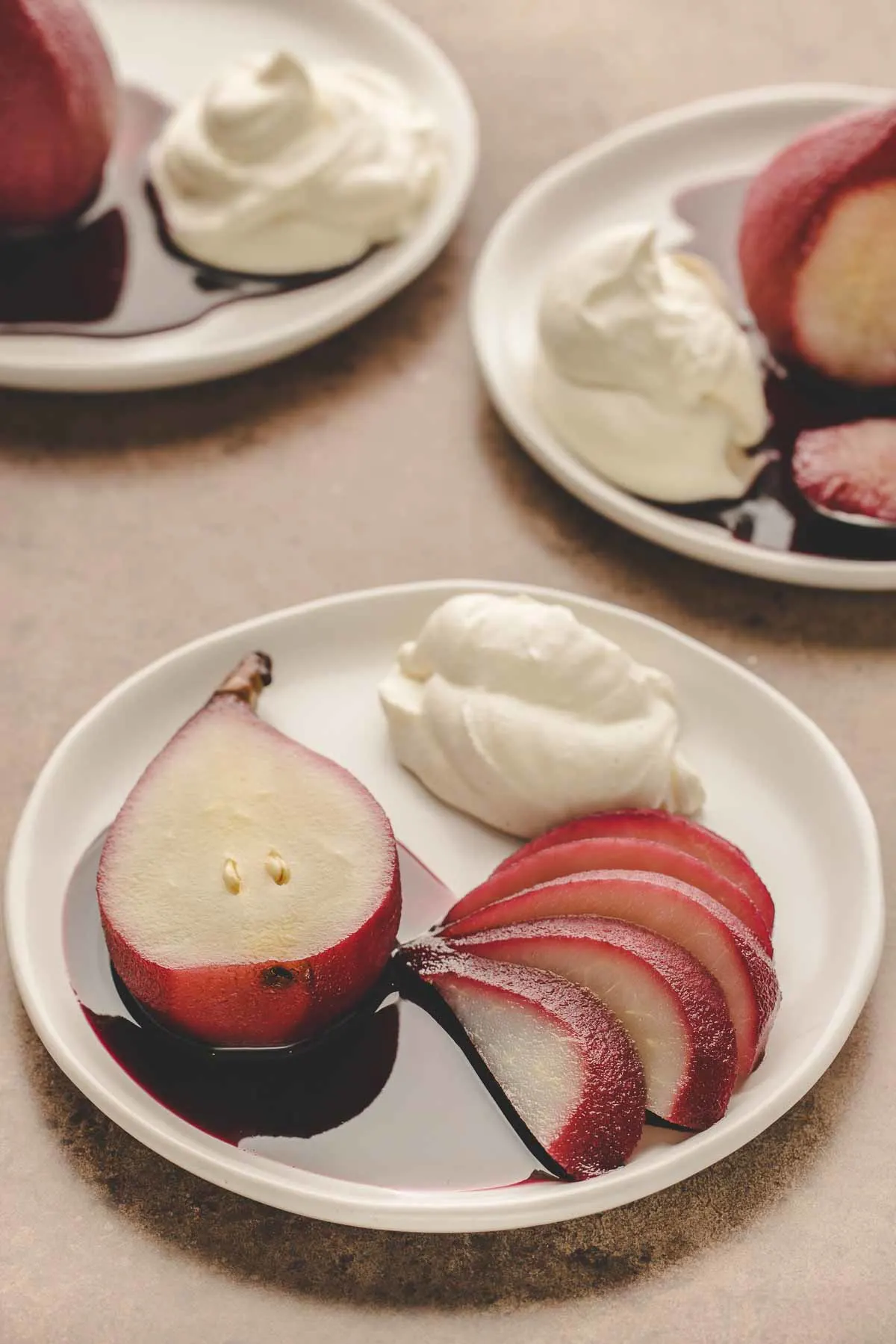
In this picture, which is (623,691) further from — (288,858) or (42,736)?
(42,736)

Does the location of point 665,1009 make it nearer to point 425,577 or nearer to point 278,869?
point 278,869

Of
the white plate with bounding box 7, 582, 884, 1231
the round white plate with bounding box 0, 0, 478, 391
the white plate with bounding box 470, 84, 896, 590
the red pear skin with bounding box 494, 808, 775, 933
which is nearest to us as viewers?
the white plate with bounding box 7, 582, 884, 1231

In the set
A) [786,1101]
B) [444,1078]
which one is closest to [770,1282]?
[786,1101]

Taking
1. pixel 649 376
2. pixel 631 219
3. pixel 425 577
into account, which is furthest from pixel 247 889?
pixel 631 219

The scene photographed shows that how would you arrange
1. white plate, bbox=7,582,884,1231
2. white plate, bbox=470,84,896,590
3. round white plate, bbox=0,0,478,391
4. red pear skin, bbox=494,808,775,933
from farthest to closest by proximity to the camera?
round white plate, bbox=0,0,478,391
white plate, bbox=470,84,896,590
red pear skin, bbox=494,808,775,933
white plate, bbox=7,582,884,1231

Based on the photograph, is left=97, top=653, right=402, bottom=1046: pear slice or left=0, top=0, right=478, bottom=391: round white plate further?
left=0, top=0, right=478, bottom=391: round white plate

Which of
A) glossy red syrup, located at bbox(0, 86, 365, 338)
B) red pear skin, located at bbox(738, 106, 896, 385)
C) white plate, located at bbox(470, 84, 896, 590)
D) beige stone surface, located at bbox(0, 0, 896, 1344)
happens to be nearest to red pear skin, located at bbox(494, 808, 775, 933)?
beige stone surface, located at bbox(0, 0, 896, 1344)

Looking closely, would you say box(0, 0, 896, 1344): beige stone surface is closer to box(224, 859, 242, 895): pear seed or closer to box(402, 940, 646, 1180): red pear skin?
box(402, 940, 646, 1180): red pear skin

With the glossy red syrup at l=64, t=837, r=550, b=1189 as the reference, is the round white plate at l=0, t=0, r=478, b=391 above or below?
above
